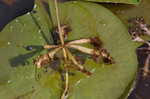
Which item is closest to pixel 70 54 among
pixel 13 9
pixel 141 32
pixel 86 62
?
pixel 86 62

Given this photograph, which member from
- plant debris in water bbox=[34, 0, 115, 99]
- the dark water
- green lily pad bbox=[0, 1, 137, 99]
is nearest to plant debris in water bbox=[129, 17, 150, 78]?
green lily pad bbox=[0, 1, 137, 99]

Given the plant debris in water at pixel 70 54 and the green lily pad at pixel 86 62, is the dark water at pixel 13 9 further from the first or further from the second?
the plant debris in water at pixel 70 54

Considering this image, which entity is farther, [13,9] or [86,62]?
[13,9]

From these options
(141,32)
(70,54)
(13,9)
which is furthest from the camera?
(13,9)

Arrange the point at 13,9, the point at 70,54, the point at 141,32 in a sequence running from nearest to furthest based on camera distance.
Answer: the point at 70,54 → the point at 141,32 → the point at 13,9

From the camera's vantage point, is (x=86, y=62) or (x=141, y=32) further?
(x=141, y=32)

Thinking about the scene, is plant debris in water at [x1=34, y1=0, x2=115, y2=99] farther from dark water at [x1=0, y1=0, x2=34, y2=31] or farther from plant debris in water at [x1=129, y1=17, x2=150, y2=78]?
dark water at [x1=0, y1=0, x2=34, y2=31]

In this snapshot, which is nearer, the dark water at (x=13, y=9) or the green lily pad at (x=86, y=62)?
the green lily pad at (x=86, y=62)

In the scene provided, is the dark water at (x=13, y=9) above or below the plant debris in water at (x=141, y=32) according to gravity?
above

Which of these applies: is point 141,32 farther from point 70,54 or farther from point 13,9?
point 13,9

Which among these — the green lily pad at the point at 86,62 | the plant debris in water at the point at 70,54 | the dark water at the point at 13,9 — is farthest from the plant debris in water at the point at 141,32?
the dark water at the point at 13,9

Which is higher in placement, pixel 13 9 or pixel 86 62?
pixel 13 9
